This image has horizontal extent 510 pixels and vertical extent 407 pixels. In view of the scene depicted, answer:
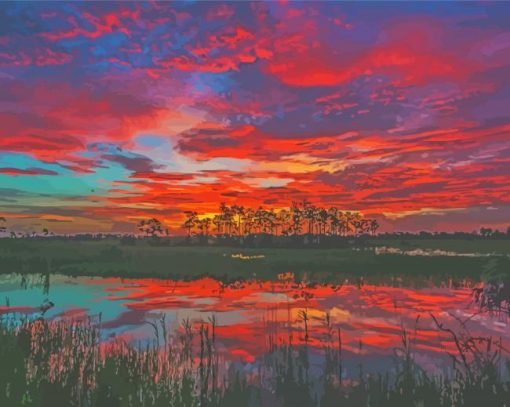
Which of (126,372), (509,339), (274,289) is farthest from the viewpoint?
(274,289)

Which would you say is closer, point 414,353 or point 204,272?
point 414,353

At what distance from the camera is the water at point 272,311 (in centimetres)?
1605

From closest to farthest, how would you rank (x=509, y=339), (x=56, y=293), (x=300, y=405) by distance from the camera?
(x=300, y=405), (x=509, y=339), (x=56, y=293)

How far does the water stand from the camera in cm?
1605

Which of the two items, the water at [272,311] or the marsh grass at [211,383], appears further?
the water at [272,311]

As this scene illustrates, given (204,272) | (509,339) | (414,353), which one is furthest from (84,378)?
(204,272)

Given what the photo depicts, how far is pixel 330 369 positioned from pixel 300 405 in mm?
2156

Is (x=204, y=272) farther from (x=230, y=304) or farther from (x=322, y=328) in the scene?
(x=322, y=328)

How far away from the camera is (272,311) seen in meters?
23.2

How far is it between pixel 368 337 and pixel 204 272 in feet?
91.1

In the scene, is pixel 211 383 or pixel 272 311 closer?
pixel 211 383

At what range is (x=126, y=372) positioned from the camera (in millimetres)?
11188

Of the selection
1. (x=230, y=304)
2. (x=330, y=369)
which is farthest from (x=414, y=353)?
(x=230, y=304)

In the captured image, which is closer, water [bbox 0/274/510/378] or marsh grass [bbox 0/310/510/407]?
marsh grass [bbox 0/310/510/407]
